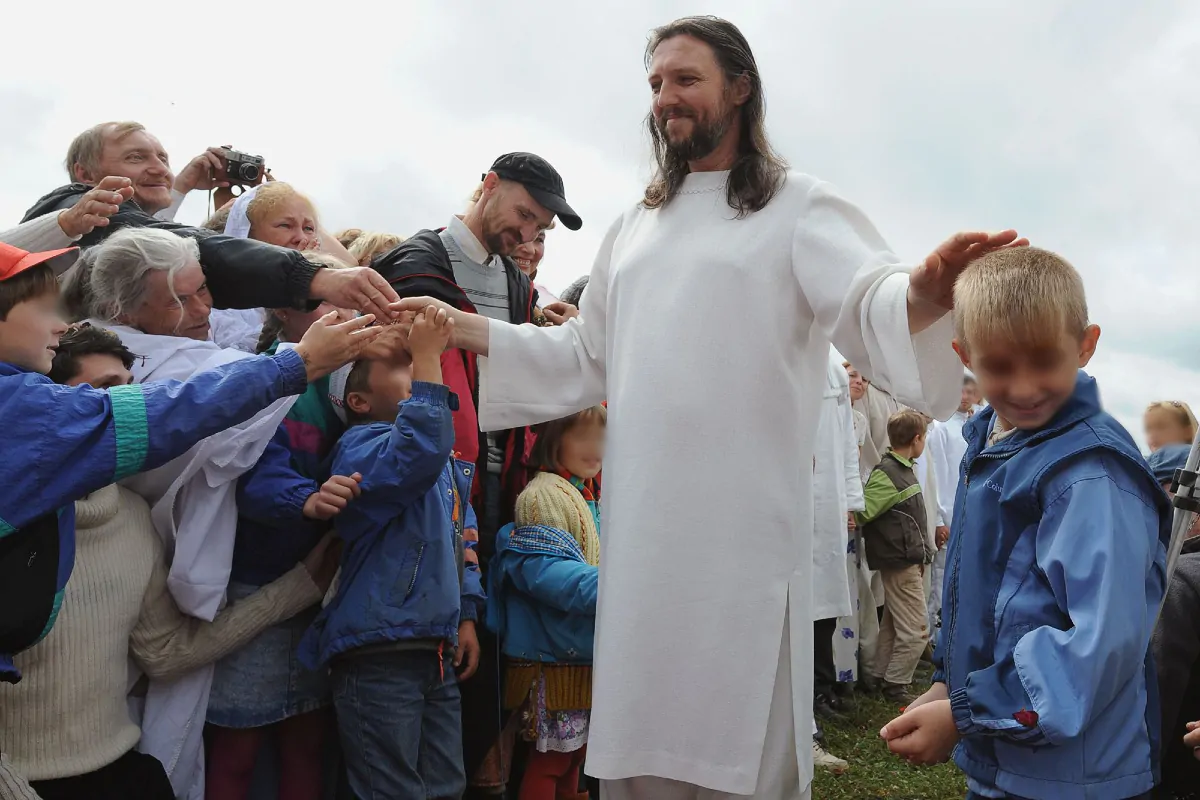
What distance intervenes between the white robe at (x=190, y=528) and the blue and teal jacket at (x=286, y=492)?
3.2 inches

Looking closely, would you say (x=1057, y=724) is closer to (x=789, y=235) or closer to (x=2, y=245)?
(x=789, y=235)

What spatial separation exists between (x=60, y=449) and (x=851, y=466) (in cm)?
465

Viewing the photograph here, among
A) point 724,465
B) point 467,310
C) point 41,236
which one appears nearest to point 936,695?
point 724,465

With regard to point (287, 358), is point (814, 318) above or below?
above

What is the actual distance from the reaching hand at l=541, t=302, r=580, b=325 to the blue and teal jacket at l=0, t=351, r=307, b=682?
5.79 ft

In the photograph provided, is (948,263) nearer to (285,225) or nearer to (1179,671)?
(1179,671)

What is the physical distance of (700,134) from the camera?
2631 millimetres

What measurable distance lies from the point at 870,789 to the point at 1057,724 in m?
3.29

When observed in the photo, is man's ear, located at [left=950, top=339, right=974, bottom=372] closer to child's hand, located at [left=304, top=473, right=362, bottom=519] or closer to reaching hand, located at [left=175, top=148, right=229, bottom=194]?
child's hand, located at [left=304, top=473, right=362, bottom=519]

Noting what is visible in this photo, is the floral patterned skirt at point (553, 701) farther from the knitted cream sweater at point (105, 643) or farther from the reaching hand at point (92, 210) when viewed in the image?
the reaching hand at point (92, 210)

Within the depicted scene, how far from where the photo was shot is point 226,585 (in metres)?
2.81

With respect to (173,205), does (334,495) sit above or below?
below

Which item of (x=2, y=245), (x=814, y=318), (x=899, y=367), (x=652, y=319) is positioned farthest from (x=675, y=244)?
(x=2, y=245)

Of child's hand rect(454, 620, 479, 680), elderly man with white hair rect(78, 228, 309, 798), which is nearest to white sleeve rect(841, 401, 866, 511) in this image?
child's hand rect(454, 620, 479, 680)
